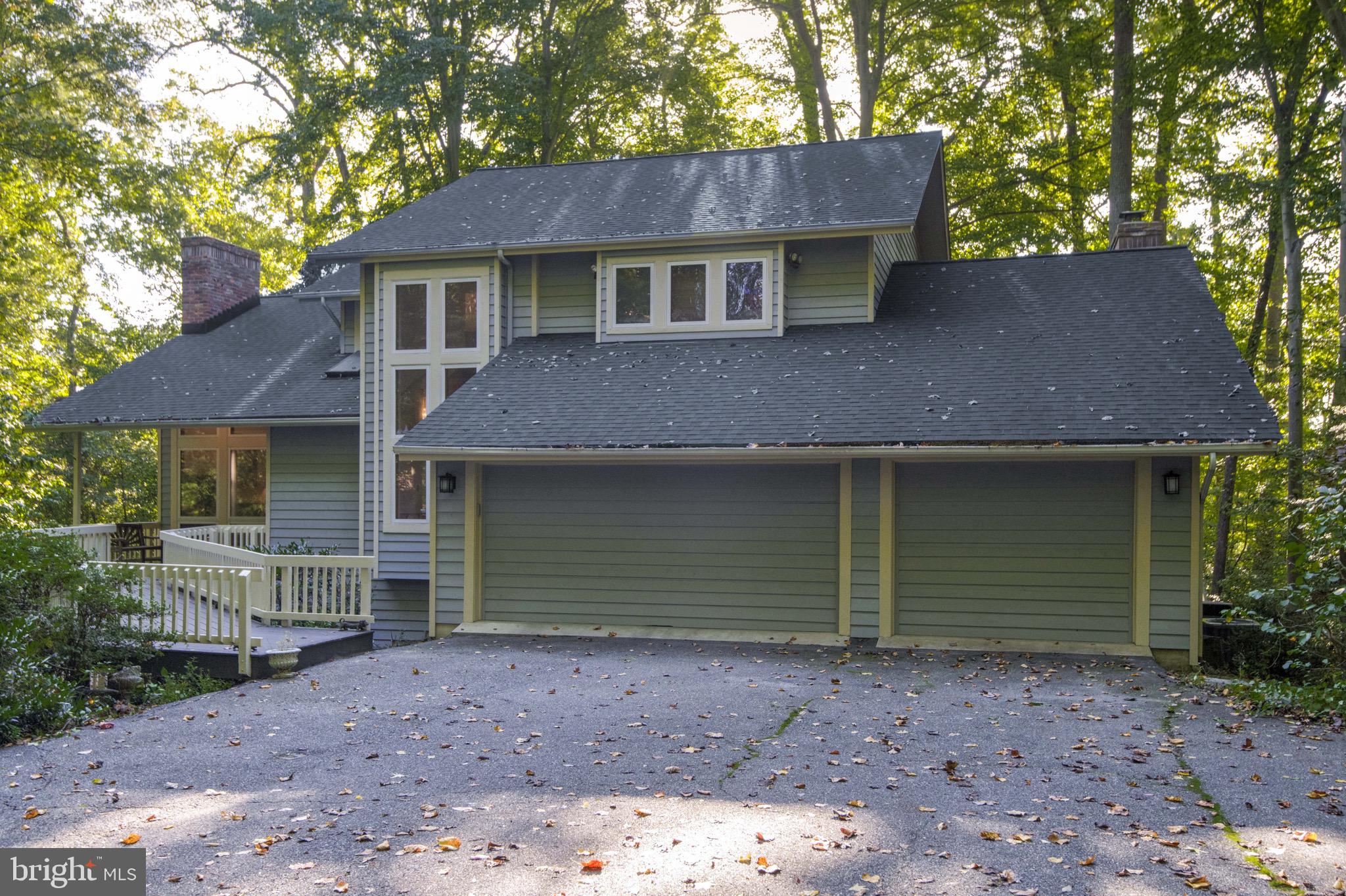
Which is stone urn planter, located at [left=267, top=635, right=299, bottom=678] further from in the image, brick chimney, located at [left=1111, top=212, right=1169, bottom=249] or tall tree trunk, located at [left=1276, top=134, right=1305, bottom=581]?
tall tree trunk, located at [left=1276, top=134, right=1305, bottom=581]

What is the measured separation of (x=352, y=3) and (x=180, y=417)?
11305mm

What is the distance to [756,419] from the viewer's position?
11.0 meters

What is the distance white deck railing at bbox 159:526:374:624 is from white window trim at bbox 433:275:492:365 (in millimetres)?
2966

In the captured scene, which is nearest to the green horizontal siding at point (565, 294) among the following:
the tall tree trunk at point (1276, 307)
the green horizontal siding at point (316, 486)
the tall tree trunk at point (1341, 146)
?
the green horizontal siding at point (316, 486)

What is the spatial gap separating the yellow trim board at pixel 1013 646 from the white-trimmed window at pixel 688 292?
4.82m

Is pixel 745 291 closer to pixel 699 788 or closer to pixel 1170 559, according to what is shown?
pixel 1170 559

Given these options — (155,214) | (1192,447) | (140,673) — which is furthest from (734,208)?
(155,214)

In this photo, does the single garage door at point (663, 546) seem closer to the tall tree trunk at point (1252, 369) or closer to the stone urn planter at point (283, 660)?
the stone urn planter at point (283, 660)

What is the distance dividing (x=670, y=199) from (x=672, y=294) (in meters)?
1.76

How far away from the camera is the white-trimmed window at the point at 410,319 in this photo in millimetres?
13688

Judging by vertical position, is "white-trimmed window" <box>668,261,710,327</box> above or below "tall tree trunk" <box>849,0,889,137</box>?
below

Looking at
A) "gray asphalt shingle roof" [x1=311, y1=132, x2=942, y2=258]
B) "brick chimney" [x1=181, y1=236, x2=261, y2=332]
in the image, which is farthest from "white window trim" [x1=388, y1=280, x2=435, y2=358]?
"brick chimney" [x1=181, y1=236, x2=261, y2=332]

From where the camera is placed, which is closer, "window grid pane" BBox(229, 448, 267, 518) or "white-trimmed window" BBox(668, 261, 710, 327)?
"white-trimmed window" BBox(668, 261, 710, 327)

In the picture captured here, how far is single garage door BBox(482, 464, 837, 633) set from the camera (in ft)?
37.2
